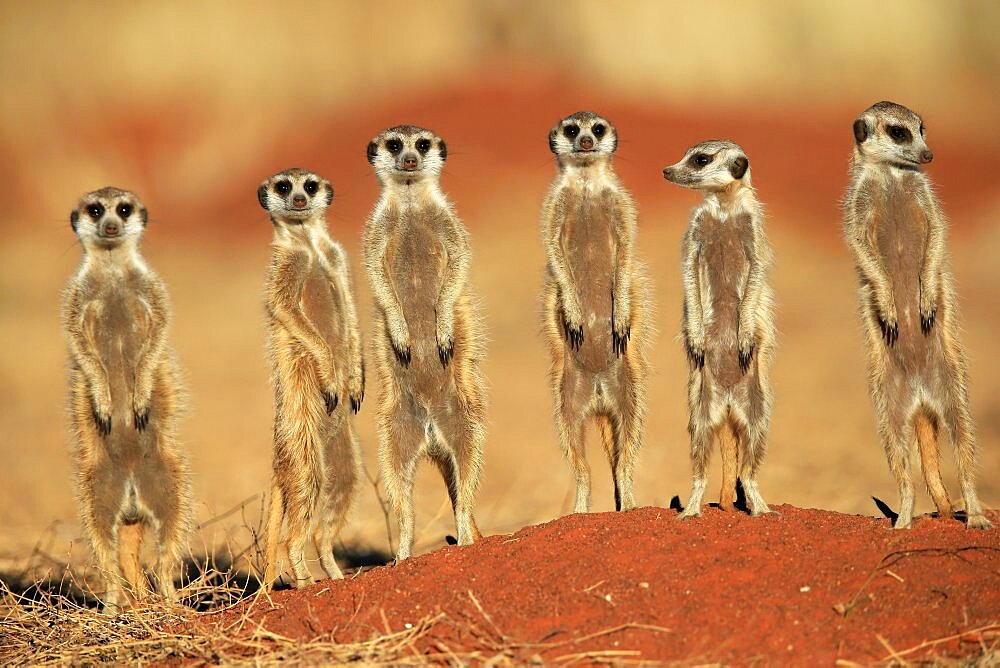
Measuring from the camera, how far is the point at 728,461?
5594 millimetres

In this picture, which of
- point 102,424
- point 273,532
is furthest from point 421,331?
point 102,424

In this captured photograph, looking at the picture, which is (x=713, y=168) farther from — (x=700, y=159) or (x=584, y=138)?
(x=584, y=138)

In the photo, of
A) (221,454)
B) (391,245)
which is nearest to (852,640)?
(391,245)

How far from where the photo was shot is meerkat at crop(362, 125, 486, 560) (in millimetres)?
5820

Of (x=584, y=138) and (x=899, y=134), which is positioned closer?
(x=899, y=134)

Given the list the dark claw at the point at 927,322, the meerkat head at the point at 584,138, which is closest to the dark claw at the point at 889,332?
the dark claw at the point at 927,322

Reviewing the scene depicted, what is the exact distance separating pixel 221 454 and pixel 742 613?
620cm

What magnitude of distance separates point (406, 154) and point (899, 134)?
250 cm

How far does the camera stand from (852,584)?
13.4ft

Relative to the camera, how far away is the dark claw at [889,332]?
5.42 metres

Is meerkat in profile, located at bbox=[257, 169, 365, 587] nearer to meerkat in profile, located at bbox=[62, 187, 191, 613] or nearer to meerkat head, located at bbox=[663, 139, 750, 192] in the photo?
meerkat in profile, located at bbox=[62, 187, 191, 613]

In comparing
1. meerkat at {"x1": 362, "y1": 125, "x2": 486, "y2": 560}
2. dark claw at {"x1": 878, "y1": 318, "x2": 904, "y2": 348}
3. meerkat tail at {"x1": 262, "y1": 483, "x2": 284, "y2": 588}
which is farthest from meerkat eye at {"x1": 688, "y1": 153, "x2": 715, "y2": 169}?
meerkat tail at {"x1": 262, "y1": 483, "x2": 284, "y2": 588}

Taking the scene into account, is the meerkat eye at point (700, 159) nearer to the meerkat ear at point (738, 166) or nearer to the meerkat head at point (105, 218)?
the meerkat ear at point (738, 166)

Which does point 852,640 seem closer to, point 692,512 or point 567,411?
point 692,512
